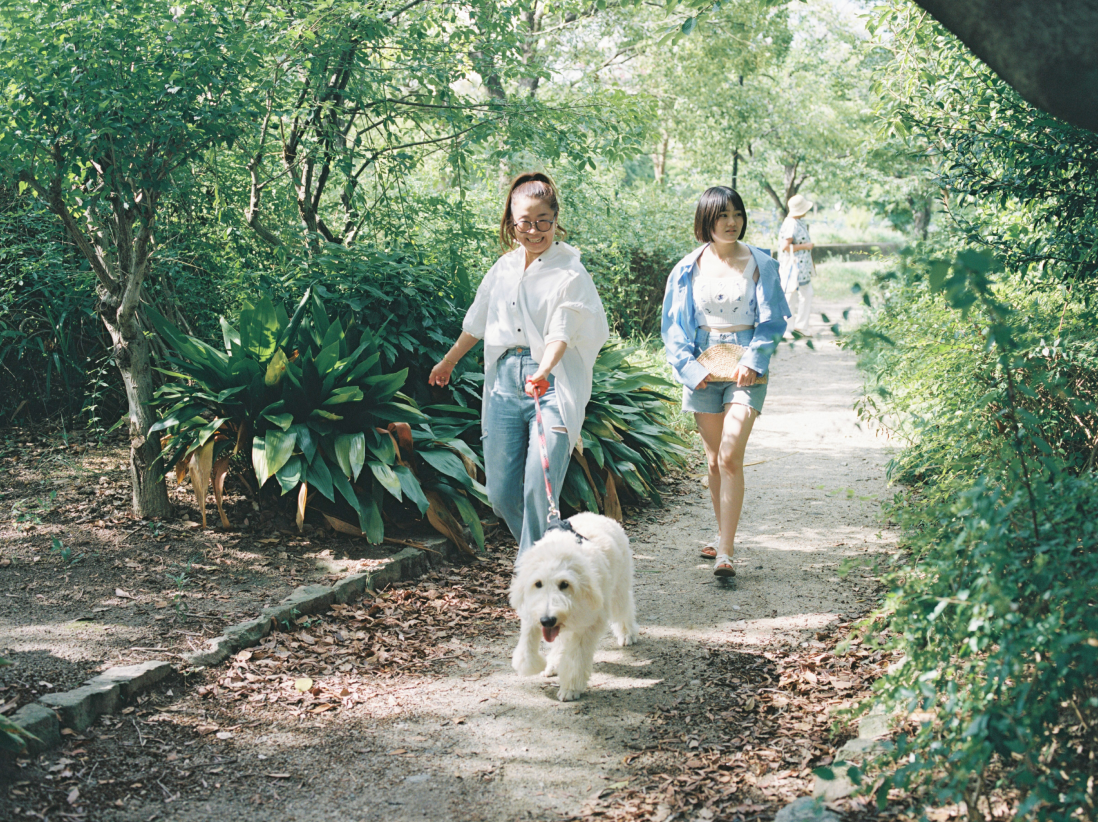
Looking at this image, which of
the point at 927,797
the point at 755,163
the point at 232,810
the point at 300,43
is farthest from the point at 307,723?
the point at 755,163

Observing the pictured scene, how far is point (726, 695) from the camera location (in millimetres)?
3719

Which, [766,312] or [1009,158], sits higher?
[1009,158]

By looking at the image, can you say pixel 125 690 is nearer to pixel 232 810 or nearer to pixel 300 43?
pixel 232 810

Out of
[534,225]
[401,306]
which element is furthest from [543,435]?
→ [401,306]

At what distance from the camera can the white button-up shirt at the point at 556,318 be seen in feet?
13.7

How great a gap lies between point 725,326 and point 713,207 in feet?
2.19

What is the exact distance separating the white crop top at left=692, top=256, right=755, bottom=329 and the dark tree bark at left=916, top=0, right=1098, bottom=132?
269 centimetres

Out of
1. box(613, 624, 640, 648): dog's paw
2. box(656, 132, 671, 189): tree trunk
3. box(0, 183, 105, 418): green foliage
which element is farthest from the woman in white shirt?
box(656, 132, 671, 189): tree trunk

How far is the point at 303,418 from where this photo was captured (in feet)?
18.0

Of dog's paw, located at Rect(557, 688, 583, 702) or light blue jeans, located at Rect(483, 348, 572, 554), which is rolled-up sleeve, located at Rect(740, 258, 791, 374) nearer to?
light blue jeans, located at Rect(483, 348, 572, 554)

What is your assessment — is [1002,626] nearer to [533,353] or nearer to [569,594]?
[569,594]

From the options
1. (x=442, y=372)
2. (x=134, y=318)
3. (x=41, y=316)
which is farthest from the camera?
(x=41, y=316)

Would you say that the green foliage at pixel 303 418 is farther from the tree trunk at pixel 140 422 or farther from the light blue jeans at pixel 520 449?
the light blue jeans at pixel 520 449

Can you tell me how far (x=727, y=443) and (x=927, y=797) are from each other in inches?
100
